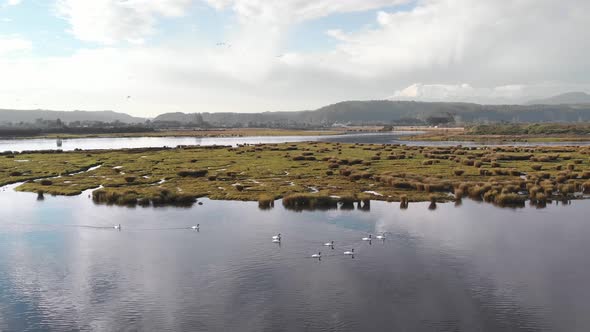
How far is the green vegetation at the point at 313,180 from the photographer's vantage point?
5478cm

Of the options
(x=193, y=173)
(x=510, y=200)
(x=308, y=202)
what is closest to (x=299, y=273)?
(x=308, y=202)

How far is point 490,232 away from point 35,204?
49.2 m

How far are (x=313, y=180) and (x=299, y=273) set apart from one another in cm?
3882

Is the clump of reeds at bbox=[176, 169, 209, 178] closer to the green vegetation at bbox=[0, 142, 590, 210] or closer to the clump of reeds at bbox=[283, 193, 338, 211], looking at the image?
the green vegetation at bbox=[0, 142, 590, 210]

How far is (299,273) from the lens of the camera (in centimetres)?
3036

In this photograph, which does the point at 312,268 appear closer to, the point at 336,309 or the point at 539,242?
the point at 336,309

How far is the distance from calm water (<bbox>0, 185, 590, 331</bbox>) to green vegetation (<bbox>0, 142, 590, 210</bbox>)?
23.8 ft

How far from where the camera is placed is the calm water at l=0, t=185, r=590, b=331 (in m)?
24.3

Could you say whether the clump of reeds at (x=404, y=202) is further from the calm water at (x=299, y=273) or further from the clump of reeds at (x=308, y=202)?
the clump of reeds at (x=308, y=202)

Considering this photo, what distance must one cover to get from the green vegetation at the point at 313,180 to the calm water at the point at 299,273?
7.26 m

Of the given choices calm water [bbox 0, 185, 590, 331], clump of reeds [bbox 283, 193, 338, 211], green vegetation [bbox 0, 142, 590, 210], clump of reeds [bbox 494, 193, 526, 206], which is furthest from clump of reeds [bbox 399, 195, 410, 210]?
clump of reeds [bbox 494, 193, 526, 206]

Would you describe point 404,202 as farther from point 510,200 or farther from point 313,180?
point 313,180

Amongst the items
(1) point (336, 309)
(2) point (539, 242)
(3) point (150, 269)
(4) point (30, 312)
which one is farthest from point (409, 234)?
(4) point (30, 312)

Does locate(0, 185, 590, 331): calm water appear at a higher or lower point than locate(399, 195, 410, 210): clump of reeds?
lower
